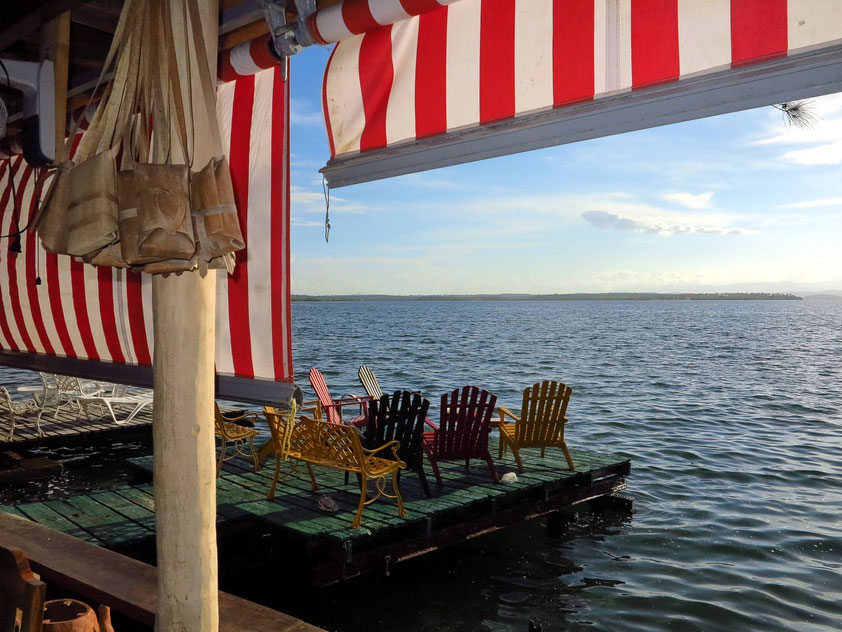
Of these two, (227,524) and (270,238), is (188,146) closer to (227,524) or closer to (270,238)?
(270,238)

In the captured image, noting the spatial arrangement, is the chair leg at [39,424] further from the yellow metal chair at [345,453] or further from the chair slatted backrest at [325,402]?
the yellow metal chair at [345,453]

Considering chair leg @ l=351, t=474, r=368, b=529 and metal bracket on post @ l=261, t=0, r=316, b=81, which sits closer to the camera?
metal bracket on post @ l=261, t=0, r=316, b=81

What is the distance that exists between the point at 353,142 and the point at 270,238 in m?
1.62

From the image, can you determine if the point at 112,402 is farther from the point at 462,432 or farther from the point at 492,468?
the point at 492,468

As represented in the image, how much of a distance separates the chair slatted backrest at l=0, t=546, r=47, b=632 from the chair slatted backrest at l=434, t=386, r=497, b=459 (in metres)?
5.82

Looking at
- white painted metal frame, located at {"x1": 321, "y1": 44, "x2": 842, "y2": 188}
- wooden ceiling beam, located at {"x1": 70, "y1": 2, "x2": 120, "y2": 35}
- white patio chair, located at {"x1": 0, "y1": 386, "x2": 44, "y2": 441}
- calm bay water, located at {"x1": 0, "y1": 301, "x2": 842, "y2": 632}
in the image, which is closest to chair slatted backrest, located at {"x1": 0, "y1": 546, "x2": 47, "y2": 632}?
white painted metal frame, located at {"x1": 321, "y1": 44, "x2": 842, "y2": 188}

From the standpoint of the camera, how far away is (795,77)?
1850 mm

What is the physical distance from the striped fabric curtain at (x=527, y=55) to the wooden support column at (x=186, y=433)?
0.97 metres

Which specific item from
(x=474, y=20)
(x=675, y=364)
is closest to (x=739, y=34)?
(x=474, y=20)

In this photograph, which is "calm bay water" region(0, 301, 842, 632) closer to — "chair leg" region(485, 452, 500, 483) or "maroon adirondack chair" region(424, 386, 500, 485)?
"chair leg" region(485, 452, 500, 483)

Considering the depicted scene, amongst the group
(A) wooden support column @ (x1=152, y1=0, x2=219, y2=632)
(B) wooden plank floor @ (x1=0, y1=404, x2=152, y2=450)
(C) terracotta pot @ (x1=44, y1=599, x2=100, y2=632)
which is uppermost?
(A) wooden support column @ (x1=152, y1=0, x2=219, y2=632)

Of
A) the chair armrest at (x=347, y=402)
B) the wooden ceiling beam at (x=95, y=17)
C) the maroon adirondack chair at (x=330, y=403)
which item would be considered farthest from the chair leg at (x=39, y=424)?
the wooden ceiling beam at (x=95, y=17)

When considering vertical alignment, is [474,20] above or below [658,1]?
above

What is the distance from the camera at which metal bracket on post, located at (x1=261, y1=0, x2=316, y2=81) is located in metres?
2.90
